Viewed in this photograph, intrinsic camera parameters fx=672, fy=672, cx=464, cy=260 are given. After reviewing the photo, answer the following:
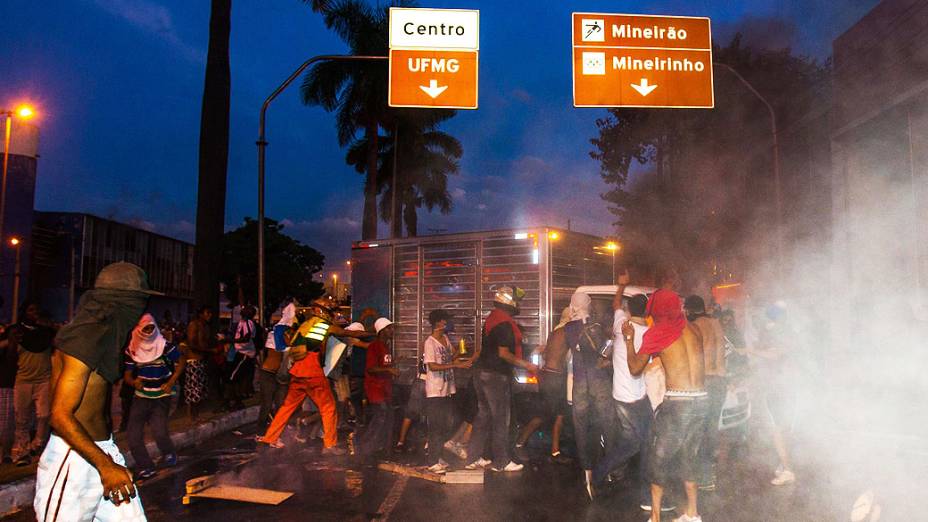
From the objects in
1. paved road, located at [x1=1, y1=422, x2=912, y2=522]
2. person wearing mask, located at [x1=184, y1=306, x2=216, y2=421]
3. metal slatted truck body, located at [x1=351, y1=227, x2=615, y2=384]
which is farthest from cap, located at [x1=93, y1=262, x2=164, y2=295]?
person wearing mask, located at [x1=184, y1=306, x2=216, y2=421]

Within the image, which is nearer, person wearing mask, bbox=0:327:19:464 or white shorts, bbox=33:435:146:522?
white shorts, bbox=33:435:146:522

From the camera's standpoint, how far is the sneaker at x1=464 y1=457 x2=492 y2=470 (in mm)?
6512

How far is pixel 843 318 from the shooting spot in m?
11.2

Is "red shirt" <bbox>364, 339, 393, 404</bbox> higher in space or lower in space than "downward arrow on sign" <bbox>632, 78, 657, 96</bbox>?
lower

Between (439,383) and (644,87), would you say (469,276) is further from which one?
(644,87)

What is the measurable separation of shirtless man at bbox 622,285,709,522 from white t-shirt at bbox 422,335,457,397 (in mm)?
2600

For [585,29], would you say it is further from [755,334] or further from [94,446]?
[94,446]

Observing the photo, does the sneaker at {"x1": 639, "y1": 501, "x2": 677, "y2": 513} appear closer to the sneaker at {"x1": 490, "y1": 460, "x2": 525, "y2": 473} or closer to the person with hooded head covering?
the sneaker at {"x1": 490, "y1": 460, "x2": 525, "y2": 473}

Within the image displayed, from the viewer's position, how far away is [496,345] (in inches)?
253

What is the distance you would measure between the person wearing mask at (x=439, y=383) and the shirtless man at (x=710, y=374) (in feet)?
7.62

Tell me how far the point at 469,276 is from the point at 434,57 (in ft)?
10.8

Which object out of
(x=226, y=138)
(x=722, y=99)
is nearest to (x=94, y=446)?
(x=226, y=138)

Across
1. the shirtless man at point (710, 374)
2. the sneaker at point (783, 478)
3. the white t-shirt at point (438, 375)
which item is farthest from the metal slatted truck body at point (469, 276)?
the sneaker at point (783, 478)

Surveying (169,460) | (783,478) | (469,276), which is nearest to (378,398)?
(169,460)
